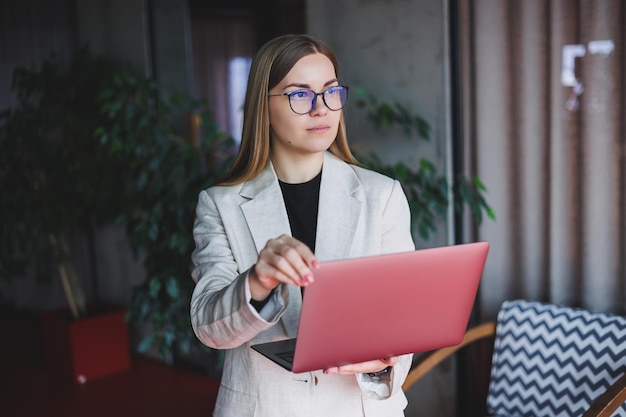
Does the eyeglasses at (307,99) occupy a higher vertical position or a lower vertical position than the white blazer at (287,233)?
higher

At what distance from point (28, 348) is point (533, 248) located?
400cm

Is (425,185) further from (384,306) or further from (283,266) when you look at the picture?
(283,266)

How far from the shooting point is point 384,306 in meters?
1.16

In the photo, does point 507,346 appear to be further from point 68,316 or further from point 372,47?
point 68,316

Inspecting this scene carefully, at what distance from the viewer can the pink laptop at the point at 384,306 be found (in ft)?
3.59

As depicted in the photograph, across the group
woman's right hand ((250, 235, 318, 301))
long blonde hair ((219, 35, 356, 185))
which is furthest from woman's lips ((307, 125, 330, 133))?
woman's right hand ((250, 235, 318, 301))

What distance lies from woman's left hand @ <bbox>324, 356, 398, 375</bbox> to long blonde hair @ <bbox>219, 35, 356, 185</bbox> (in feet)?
1.62

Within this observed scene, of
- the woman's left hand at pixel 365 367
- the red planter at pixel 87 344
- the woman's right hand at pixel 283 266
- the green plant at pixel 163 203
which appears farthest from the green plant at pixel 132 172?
the woman's right hand at pixel 283 266

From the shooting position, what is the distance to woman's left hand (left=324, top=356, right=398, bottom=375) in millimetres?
1255

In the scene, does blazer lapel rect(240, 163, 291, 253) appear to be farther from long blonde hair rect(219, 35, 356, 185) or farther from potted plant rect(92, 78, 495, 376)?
potted plant rect(92, 78, 495, 376)

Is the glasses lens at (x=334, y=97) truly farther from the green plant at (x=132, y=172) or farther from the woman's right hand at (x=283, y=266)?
the green plant at (x=132, y=172)

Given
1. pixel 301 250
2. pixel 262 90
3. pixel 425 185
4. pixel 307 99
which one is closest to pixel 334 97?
pixel 307 99

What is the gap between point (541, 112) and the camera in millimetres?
2631

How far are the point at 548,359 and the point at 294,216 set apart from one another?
138 centimetres
